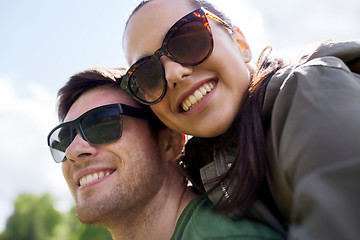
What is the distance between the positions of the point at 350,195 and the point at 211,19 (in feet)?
5.85

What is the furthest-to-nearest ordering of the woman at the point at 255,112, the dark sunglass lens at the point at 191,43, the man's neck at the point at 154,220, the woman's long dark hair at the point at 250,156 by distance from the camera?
the man's neck at the point at 154,220 < the dark sunglass lens at the point at 191,43 < the woman's long dark hair at the point at 250,156 < the woman at the point at 255,112

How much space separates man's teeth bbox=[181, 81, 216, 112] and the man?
0.79 m

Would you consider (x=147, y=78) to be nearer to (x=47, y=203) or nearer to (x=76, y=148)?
(x=76, y=148)

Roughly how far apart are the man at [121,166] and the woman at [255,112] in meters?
0.31

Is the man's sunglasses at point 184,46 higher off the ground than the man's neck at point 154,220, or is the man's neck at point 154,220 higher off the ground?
the man's sunglasses at point 184,46

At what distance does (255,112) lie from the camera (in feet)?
7.16

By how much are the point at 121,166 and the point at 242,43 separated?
1.49 m

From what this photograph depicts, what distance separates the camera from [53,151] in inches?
140

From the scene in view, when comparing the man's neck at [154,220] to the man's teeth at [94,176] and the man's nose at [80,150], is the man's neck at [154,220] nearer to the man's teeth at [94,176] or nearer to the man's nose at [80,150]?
the man's teeth at [94,176]

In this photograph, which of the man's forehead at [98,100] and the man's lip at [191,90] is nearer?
the man's lip at [191,90]

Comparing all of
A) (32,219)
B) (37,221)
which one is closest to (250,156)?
(32,219)

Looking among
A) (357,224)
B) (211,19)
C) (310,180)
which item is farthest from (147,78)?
(357,224)

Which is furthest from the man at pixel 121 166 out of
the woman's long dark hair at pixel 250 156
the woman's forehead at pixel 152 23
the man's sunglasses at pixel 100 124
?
the woman's forehead at pixel 152 23

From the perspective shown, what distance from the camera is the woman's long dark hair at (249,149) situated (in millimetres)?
2035
